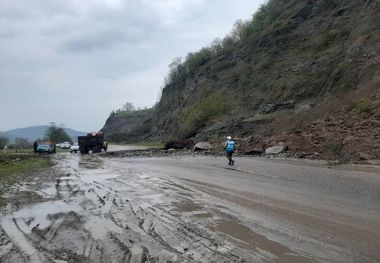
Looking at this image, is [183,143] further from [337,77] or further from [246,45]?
[246,45]

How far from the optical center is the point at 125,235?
377 inches

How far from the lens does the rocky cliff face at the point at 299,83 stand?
103ft

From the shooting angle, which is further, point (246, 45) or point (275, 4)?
point (275, 4)

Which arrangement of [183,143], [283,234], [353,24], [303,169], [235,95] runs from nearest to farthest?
[283,234], [303,169], [353,24], [183,143], [235,95]

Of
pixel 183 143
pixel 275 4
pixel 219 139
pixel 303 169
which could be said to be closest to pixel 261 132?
pixel 219 139

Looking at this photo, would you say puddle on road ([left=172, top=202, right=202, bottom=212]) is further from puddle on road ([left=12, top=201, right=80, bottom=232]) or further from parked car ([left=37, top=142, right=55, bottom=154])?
parked car ([left=37, top=142, right=55, bottom=154])

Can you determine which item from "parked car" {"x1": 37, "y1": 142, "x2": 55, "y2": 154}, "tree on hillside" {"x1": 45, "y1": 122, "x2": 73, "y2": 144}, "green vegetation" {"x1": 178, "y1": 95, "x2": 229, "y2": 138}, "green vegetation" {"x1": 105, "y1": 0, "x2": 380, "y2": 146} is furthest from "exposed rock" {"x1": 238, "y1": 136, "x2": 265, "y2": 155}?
"tree on hillside" {"x1": 45, "y1": 122, "x2": 73, "y2": 144}

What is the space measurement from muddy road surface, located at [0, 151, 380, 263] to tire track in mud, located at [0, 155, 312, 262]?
2 centimetres

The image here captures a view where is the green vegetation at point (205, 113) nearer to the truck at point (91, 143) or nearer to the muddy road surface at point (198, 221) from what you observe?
the truck at point (91, 143)

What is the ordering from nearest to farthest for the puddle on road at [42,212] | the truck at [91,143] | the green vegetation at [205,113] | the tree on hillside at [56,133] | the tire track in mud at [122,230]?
the tire track in mud at [122,230] < the puddle on road at [42,212] < the truck at [91,143] < the green vegetation at [205,113] < the tree on hillside at [56,133]

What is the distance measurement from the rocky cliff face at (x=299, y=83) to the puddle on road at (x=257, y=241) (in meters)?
17.2

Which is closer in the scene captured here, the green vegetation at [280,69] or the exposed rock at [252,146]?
the exposed rock at [252,146]

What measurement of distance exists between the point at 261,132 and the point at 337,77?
26.5ft

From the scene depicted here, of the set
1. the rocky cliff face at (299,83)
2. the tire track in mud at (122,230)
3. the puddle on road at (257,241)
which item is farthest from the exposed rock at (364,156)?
the puddle on road at (257,241)
